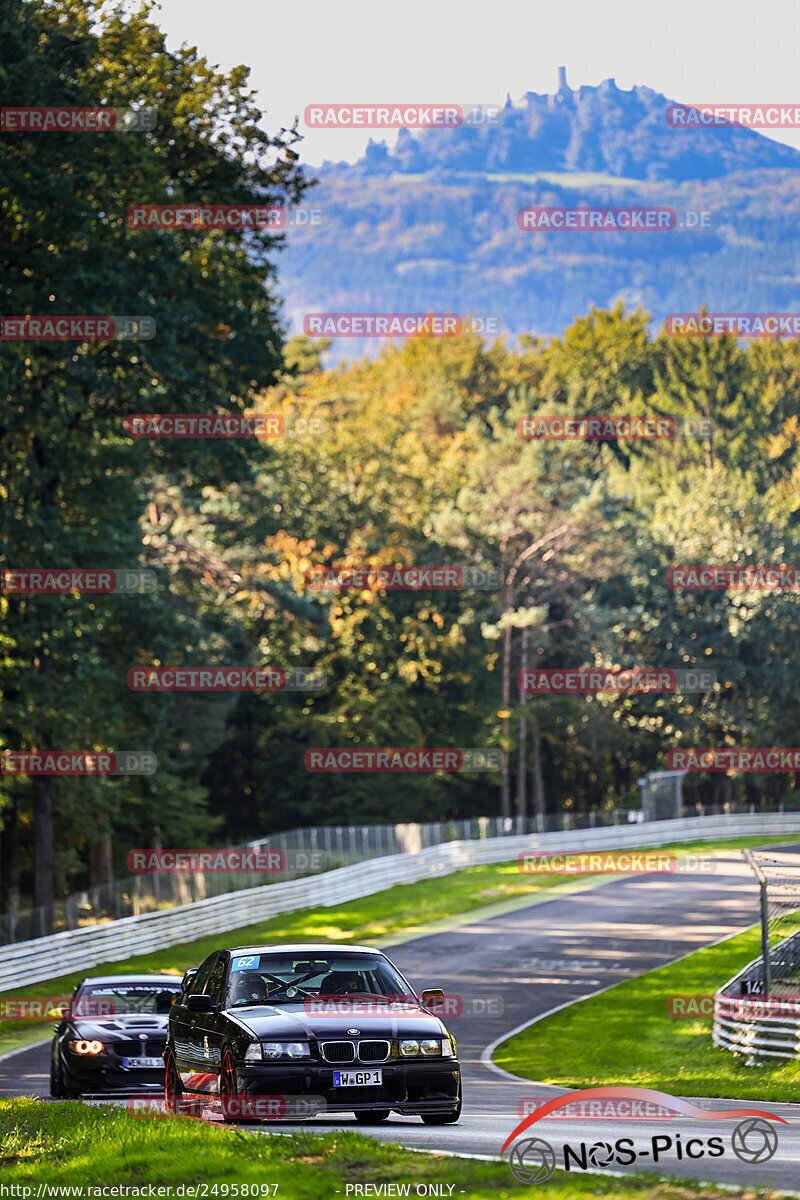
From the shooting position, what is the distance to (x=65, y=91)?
95.4 feet

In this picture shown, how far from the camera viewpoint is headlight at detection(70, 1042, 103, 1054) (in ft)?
48.2

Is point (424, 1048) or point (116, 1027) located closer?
point (424, 1048)

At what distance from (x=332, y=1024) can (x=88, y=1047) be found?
5861mm

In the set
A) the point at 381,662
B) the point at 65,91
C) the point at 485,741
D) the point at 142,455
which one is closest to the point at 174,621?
the point at 142,455

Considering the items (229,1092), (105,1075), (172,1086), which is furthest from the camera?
(105,1075)

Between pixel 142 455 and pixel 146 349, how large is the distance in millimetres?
3996

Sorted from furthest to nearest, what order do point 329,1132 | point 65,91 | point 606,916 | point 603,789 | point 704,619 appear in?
point 603,789 → point 704,619 → point 606,916 → point 65,91 → point 329,1132

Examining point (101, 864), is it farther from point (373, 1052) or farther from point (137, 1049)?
point (373, 1052)

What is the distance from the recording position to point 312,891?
4128 centimetres

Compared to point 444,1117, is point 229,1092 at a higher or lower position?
higher

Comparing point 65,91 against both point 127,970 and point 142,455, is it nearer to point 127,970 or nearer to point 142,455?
point 142,455

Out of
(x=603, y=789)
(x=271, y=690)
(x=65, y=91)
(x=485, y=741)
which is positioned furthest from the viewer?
(x=603, y=789)

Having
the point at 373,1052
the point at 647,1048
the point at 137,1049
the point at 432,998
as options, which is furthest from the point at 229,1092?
the point at 647,1048

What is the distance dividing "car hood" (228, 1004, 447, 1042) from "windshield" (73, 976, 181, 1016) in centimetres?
585
